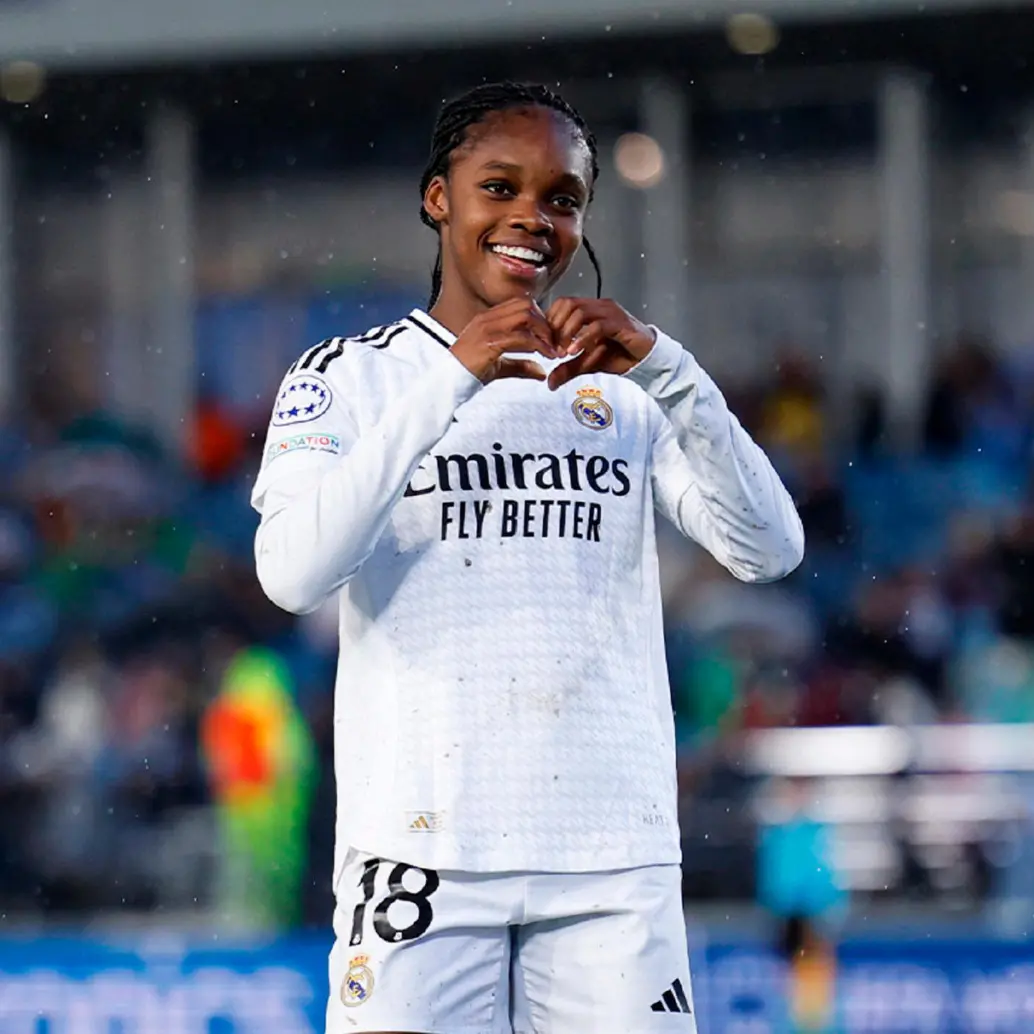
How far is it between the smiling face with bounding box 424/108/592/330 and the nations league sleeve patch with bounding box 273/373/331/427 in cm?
28

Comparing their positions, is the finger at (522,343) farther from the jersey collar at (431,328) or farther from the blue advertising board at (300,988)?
the blue advertising board at (300,988)

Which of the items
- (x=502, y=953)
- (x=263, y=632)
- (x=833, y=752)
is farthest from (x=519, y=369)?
(x=263, y=632)

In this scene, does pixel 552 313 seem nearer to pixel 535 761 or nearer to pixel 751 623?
pixel 535 761

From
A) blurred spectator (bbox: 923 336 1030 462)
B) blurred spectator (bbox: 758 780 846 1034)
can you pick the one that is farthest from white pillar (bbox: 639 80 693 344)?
blurred spectator (bbox: 758 780 846 1034)

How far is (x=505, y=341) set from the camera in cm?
289

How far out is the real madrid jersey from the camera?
2.99 metres

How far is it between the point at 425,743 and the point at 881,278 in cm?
1177

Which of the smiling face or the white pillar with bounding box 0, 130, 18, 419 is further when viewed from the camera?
the white pillar with bounding box 0, 130, 18, 419

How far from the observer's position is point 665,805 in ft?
10.2

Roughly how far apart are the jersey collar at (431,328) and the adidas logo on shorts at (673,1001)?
98 centimetres

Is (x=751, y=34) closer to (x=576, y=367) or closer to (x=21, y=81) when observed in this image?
(x=21, y=81)

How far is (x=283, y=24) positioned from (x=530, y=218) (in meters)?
10.9

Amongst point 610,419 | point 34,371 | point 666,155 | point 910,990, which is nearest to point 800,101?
point 666,155

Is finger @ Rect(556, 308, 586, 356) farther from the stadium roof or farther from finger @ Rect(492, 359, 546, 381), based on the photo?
the stadium roof
